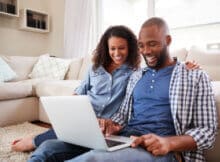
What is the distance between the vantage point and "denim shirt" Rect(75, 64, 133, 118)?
4.22ft

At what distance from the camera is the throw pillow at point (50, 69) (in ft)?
9.75

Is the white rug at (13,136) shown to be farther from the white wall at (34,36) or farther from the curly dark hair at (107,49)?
the white wall at (34,36)

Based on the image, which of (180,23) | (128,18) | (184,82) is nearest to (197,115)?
(184,82)

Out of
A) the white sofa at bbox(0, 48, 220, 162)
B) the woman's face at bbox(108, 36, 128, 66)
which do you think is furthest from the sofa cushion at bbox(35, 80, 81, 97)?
the woman's face at bbox(108, 36, 128, 66)

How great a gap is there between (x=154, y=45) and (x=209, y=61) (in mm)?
910

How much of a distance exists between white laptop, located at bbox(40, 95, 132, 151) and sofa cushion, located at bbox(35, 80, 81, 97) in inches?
44.1

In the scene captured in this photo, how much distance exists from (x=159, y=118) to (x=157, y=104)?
6cm

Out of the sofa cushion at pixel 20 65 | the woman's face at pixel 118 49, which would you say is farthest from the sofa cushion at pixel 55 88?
the woman's face at pixel 118 49

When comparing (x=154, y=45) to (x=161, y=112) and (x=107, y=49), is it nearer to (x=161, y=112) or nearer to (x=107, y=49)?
(x=161, y=112)

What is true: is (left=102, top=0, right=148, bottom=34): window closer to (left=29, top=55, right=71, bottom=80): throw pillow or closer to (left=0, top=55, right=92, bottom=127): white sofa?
(left=29, top=55, right=71, bottom=80): throw pillow

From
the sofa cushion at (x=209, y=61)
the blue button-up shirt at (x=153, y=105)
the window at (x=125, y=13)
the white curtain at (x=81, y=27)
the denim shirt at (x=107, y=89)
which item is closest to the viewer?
the blue button-up shirt at (x=153, y=105)

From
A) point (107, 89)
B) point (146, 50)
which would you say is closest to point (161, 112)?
point (146, 50)

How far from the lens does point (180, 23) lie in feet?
9.58

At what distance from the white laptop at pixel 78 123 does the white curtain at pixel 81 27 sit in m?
2.43
